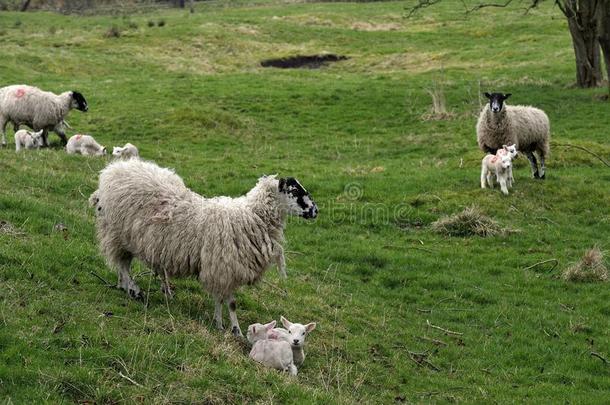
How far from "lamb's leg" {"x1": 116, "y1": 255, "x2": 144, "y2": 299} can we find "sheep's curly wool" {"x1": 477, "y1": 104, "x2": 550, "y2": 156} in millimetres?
12426

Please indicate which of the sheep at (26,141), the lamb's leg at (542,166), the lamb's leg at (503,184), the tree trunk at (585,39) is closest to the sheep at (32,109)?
the sheep at (26,141)

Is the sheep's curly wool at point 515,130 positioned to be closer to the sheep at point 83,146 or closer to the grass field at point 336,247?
the grass field at point 336,247

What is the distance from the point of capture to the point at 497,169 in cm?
1811

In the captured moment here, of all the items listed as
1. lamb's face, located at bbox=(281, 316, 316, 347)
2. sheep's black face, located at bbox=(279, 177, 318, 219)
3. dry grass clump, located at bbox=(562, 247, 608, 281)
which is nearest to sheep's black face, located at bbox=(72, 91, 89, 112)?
sheep's black face, located at bbox=(279, 177, 318, 219)

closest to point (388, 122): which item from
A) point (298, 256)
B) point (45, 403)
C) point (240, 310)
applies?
point (298, 256)

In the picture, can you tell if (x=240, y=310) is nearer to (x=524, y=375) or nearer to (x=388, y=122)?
(x=524, y=375)

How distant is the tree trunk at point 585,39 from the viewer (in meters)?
29.8

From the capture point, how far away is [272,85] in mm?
34688

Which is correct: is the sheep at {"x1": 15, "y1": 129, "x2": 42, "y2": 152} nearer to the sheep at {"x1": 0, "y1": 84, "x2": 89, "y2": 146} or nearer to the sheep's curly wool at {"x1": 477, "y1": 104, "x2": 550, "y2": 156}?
the sheep at {"x1": 0, "y1": 84, "x2": 89, "y2": 146}

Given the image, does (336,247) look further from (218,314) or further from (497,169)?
(218,314)

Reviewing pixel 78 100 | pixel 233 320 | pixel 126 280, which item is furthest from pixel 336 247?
pixel 78 100

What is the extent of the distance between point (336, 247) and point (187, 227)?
619cm

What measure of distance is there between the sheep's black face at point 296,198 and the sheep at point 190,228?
1 cm

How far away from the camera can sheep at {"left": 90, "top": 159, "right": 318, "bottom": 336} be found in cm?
968
